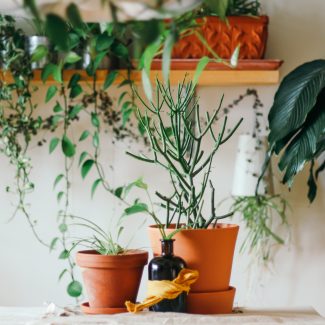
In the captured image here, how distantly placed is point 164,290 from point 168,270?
0.04 metres

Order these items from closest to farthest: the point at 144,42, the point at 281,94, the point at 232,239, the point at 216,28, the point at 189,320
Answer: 1. the point at 144,42
2. the point at 189,320
3. the point at 232,239
4. the point at 281,94
5. the point at 216,28

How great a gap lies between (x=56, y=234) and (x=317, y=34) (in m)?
1.18

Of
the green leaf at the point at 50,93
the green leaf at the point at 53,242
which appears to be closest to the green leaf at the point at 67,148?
the green leaf at the point at 50,93

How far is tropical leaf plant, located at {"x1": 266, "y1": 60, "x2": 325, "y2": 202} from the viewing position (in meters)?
2.10

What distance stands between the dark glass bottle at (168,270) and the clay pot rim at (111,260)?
0.06 metres

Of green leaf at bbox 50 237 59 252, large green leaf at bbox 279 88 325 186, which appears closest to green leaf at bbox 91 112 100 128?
green leaf at bbox 50 237 59 252

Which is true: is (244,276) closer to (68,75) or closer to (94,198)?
(94,198)

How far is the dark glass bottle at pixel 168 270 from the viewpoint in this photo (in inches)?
51.2

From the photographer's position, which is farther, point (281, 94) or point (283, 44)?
point (283, 44)

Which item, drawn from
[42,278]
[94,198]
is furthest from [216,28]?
[42,278]

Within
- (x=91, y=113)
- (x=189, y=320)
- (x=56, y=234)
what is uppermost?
(x=91, y=113)

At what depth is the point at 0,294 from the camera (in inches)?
99.0

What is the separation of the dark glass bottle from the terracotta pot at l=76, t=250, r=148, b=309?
63 mm

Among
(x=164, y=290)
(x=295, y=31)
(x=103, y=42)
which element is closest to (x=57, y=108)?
(x=103, y=42)
